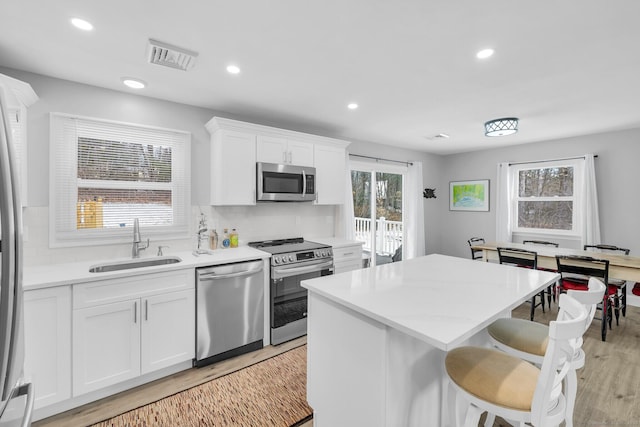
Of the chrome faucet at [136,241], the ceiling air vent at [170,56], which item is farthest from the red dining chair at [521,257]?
the chrome faucet at [136,241]

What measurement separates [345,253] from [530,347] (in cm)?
222

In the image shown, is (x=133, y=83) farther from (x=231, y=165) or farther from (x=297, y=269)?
(x=297, y=269)

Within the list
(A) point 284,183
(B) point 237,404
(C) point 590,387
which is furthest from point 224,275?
(C) point 590,387

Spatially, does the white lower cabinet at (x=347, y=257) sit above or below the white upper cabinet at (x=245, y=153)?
below

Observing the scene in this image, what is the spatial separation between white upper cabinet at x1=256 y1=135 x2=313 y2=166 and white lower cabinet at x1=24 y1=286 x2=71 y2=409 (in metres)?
2.06

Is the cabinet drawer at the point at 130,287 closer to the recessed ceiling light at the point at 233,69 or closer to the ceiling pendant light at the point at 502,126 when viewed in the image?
the recessed ceiling light at the point at 233,69

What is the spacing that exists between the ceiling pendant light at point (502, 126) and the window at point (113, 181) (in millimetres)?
3528

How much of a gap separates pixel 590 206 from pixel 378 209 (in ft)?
9.91

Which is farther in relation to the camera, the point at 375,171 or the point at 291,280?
the point at 375,171

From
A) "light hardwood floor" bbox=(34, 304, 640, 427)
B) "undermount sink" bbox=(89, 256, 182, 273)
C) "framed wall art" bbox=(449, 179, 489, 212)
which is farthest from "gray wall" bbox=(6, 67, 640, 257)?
"light hardwood floor" bbox=(34, 304, 640, 427)

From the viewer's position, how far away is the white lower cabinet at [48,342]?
73.9 inches

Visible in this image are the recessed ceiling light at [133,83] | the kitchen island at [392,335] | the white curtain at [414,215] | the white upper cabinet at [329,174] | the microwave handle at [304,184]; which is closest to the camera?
the kitchen island at [392,335]

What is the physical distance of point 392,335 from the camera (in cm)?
137

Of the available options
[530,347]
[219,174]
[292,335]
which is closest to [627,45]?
[530,347]
